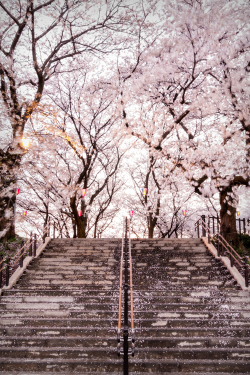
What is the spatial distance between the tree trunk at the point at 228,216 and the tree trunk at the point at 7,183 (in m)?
8.86

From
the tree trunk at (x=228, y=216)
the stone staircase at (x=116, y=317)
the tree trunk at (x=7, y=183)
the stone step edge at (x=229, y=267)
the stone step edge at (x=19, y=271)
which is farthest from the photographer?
the tree trunk at (x=228, y=216)

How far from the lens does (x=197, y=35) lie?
11086mm

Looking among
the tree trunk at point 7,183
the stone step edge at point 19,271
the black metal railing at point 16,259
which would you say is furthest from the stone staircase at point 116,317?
the tree trunk at point 7,183

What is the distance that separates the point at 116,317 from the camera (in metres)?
6.32

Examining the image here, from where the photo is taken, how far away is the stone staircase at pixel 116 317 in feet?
17.1

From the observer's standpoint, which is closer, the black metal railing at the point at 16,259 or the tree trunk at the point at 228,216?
the black metal railing at the point at 16,259

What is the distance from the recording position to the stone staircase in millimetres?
5215

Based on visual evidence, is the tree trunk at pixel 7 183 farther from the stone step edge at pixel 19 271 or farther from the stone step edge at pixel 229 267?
the stone step edge at pixel 229 267

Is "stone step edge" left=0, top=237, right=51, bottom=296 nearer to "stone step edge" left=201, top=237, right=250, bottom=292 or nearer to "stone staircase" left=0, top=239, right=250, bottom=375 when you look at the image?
"stone staircase" left=0, top=239, right=250, bottom=375

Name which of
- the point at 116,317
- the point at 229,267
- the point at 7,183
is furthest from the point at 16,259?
the point at 229,267

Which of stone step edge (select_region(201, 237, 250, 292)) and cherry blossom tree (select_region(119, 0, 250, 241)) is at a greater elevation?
cherry blossom tree (select_region(119, 0, 250, 241))

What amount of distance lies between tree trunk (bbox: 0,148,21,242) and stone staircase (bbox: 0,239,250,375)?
348cm

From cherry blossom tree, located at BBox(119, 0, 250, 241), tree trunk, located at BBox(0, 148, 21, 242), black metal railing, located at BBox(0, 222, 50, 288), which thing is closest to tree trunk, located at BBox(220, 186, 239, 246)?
cherry blossom tree, located at BBox(119, 0, 250, 241)

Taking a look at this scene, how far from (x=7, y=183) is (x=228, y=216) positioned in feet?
31.7
